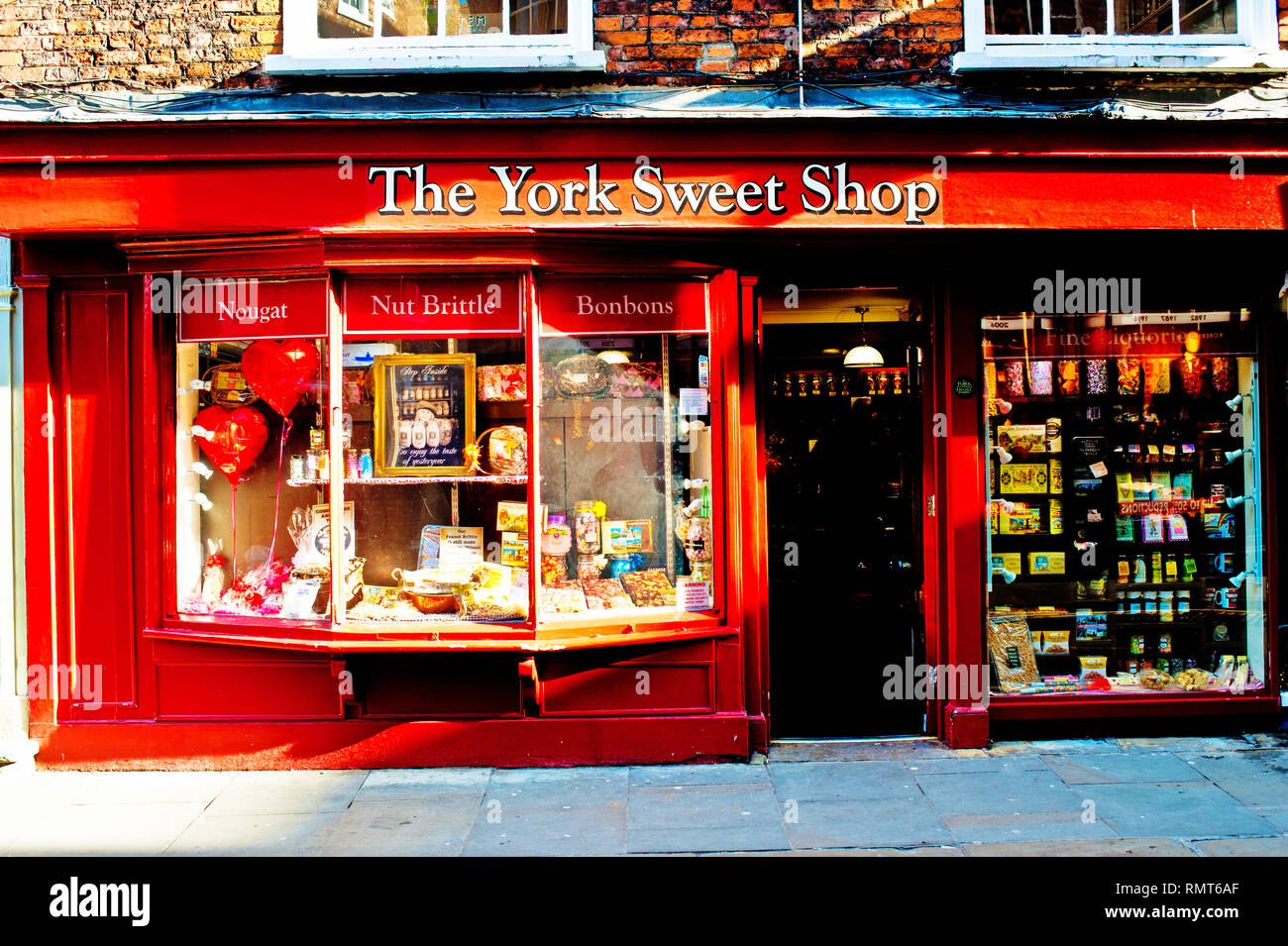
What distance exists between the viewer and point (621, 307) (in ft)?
18.7

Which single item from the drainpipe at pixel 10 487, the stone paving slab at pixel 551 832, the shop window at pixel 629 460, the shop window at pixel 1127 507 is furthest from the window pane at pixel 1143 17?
the drainpipe at pixel 10 487

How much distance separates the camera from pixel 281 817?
501 cm

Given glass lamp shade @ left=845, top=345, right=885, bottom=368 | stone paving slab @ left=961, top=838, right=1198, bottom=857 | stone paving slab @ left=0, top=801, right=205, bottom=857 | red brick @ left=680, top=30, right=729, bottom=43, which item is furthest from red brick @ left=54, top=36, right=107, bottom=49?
stone paving slab @ left=961, top=838, right=1198, bottom=857

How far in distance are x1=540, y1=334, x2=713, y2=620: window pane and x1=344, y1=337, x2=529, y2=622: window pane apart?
0.77ft

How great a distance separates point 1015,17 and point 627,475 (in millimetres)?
3738

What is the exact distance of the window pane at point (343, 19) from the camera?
232 inches

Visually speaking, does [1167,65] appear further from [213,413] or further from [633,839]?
[213,413]

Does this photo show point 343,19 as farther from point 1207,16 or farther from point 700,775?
point 1207,16

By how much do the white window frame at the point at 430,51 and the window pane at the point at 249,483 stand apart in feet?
5.43

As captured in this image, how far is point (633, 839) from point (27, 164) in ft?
16.0

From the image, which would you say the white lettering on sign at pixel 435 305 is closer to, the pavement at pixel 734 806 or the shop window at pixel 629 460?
the shop window at pixel 629 460

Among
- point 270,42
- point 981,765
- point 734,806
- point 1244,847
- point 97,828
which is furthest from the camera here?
point 270,42

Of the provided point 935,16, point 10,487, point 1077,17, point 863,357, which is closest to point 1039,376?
point 863,357

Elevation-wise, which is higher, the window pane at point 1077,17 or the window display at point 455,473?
the window pane at point 1077,17
